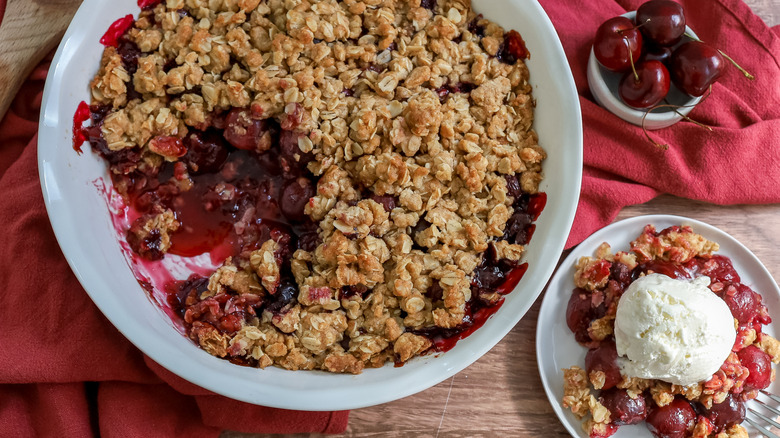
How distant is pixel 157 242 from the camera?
1.42m

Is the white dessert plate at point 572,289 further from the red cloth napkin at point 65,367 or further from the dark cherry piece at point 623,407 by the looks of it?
the red cloth napkin at point 65,367

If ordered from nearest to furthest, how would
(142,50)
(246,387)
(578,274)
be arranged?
(246,387), (142,50), (578,274)

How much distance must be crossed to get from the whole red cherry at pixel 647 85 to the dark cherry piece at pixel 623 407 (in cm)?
71

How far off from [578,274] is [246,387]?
843mm

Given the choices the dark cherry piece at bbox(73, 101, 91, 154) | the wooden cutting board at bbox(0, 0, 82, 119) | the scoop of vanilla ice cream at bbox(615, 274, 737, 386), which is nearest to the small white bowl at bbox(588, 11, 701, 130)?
the scoop of vanilla ice cream at bbox(615, 274, 737, 386)

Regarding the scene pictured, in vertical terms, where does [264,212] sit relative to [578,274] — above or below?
above

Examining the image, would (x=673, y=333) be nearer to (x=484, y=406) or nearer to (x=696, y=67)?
(x=484, y=406)

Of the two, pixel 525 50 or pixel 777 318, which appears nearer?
pixel 525 50

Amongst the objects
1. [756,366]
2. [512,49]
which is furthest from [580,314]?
[512,49]

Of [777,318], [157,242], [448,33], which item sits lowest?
[777,318]

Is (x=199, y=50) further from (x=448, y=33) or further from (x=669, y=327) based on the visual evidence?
(x=669, y=327)

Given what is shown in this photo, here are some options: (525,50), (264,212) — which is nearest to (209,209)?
(264,212)

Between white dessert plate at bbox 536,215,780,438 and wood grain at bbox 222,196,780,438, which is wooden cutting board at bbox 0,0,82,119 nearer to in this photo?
wood grain at bbox 222,196,780,438

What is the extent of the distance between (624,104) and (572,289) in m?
0.50
